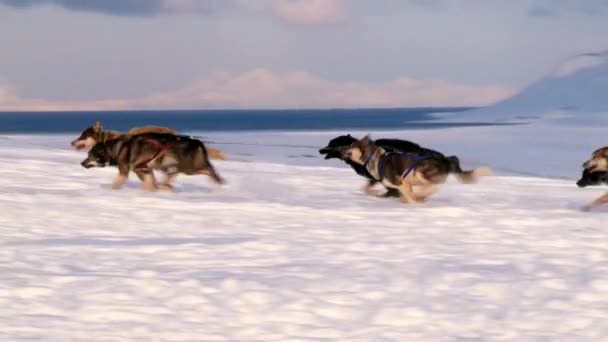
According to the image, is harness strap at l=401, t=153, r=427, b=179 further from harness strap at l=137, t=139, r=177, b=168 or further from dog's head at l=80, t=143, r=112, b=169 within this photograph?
dog's head at l=80, t=143, r=112, b=169

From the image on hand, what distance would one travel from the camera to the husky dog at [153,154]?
10211mm

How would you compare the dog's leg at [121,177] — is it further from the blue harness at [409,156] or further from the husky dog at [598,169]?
the husky dog at [598,169]

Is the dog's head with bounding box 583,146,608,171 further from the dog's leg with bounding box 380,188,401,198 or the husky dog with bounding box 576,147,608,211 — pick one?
the dog's leg with bounding box 380,188,401,198

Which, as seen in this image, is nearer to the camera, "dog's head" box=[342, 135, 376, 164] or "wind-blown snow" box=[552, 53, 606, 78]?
"dog's head" box=[342, 135, 376, 164]

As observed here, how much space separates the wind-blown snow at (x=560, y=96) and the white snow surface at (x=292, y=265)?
59.8 m

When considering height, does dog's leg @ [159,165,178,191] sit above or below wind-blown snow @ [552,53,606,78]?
below

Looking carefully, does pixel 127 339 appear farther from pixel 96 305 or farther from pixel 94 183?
pixel 94 183

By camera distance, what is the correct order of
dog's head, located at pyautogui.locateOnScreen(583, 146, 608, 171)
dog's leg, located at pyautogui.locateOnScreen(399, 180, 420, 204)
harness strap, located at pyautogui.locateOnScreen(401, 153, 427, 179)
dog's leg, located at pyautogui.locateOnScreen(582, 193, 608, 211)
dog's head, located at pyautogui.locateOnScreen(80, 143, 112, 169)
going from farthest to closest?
1. dog's head, located at pyautogui.locateOnScreen(80, 143, 112, 169)
2. dog's leg, located at pyautogui.locateOnScreen(399, 180, 420, 204)
3. harness strap, located at pyautogui.locateOnScreen(401, 153, 427, 179)
4. dog's leg, located at pyautogui.locateOnScreen(582, 193, 608, 211)
5. dog's head, located at pyautogui.locateOnScreen(583, 146, 608, 171)

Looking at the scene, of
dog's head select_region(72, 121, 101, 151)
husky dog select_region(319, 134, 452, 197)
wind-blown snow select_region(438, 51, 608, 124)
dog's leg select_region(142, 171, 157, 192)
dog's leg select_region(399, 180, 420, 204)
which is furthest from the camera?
wind-blown snow select_region(438, 51, 608, 124)

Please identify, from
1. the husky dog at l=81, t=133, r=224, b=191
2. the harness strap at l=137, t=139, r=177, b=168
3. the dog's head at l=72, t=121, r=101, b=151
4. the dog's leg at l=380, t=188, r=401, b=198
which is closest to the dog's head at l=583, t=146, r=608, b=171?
the dog's leg at l=380, t=188, r=401, b=198

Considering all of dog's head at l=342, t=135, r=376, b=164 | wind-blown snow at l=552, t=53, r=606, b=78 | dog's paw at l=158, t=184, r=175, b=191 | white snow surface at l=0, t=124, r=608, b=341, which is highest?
wind-blown snow at l=552, t=53, r=606, b=78

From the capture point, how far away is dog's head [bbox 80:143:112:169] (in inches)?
411

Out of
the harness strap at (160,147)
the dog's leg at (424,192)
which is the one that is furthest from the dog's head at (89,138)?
the dog's leg at (424,192)

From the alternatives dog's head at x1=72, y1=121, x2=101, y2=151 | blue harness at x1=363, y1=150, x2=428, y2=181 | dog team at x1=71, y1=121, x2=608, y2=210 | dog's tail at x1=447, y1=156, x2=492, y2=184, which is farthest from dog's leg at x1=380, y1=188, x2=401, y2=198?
→ dog's head at x1=72, y1=121, x2=101, y2=151
